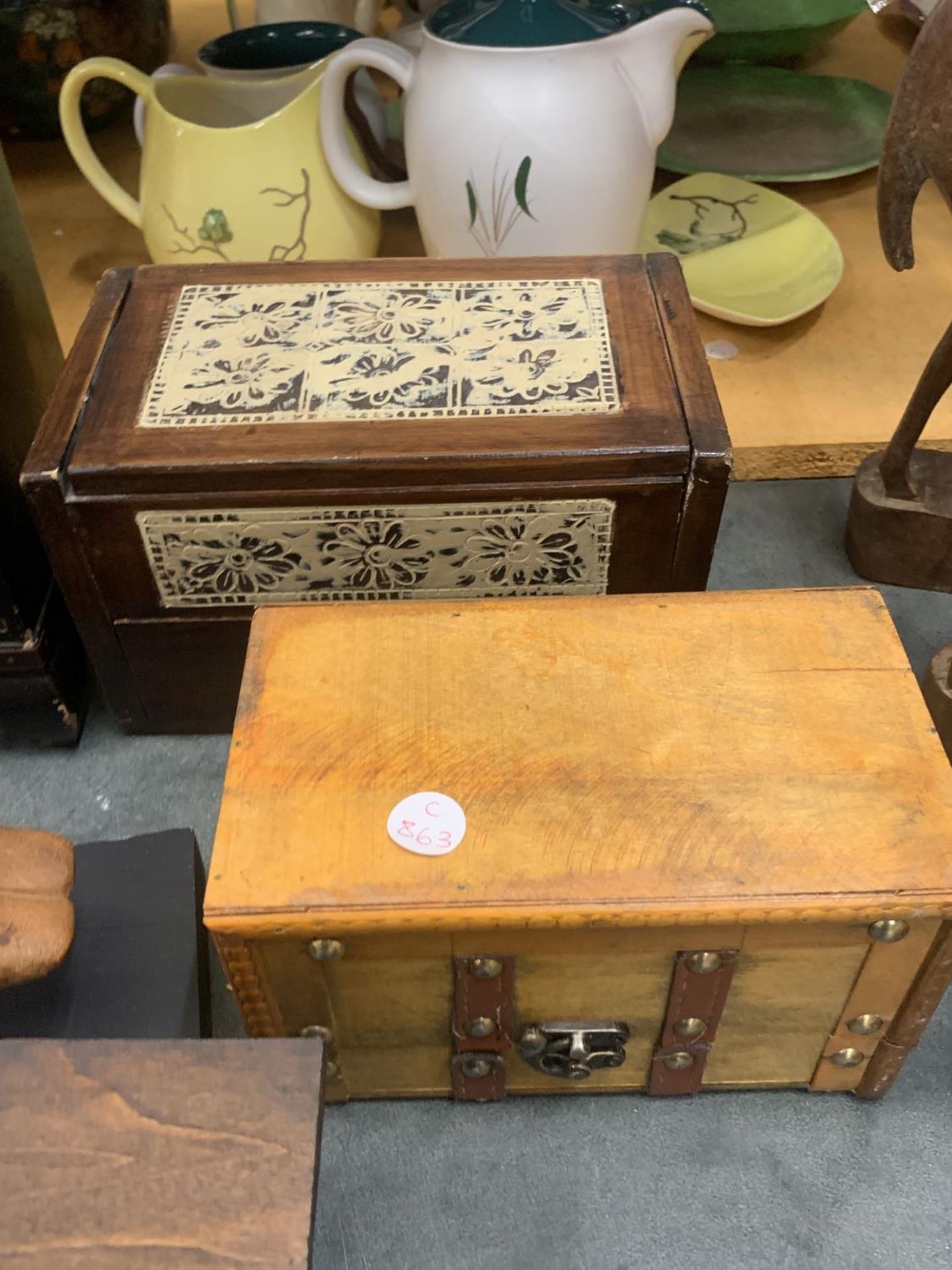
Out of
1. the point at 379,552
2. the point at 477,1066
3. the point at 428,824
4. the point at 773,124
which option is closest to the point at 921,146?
the point at 379,552

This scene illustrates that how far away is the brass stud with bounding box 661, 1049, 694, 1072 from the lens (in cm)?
65

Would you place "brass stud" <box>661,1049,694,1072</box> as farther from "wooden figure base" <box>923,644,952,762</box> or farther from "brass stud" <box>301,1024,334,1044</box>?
"wooden figure base" <box>923,644,952,762</box>

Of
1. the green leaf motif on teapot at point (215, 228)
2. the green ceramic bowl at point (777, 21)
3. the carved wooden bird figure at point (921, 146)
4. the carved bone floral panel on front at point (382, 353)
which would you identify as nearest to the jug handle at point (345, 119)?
the green leaf motif on teapot at point (215, 228)

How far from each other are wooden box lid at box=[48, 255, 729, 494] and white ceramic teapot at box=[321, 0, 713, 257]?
0.13 metres

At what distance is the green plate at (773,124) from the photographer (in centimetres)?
136

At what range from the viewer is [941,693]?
2.68 feet

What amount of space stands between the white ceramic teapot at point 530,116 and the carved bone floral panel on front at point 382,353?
168mm

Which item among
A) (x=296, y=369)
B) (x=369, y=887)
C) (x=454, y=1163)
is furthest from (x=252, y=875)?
(x=296, y=369)

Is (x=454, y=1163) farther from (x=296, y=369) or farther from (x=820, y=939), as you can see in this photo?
(x=296, y=369)

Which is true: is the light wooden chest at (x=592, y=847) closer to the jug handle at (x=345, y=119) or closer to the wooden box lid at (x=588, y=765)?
the wooden box lid at (x=588, y=765)

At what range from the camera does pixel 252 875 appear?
55cm

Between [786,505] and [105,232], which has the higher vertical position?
[105,232]

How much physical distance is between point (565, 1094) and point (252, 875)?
30 cm

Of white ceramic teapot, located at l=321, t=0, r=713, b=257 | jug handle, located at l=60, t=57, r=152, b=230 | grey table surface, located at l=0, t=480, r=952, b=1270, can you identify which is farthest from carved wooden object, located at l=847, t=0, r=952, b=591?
jug handle, located at l=60, t=57, r=152, b=230
